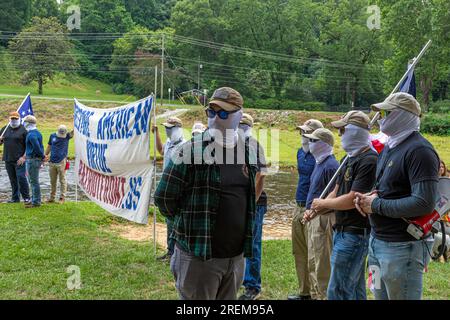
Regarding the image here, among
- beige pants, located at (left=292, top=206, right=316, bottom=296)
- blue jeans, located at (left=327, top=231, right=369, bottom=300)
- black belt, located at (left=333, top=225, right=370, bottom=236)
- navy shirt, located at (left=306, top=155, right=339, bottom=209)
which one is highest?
navy shirt, located at (left=306, top=155, right=339, bottom=209)

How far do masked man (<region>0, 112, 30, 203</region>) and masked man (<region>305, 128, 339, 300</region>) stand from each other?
835 cm

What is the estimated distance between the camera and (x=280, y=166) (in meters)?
25.4

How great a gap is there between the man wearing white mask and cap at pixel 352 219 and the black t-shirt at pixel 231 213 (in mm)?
1118

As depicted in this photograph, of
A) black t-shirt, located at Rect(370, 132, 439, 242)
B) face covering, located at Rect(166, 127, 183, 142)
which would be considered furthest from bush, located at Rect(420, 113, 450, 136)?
black t-shirt, located at Rect(370, 132, 439, 242)

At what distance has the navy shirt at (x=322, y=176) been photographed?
498cm

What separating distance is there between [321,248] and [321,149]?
1.10 m

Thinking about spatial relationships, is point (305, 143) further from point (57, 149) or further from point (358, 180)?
point (57, 149)

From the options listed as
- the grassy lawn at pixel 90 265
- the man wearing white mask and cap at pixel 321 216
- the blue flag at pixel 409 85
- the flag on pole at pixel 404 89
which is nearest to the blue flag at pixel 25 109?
the grassy lawn at pixel 90 265

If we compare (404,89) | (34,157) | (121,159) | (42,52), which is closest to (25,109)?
(34,157)

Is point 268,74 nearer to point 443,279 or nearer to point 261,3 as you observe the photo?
point 261,3

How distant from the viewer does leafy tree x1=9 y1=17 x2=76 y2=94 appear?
191ft

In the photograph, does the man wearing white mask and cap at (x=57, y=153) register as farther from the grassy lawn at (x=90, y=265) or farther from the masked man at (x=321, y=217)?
the masked man at (x=321, y=217)

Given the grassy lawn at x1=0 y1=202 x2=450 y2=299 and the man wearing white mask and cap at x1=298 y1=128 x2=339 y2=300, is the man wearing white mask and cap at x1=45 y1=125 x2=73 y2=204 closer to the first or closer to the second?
the grassy lawn at x1=0 y1=202 x2=450 y2=299
